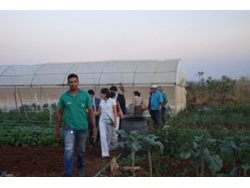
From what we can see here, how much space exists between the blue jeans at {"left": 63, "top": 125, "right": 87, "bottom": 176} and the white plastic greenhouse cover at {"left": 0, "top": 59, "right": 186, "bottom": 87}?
28.6ft

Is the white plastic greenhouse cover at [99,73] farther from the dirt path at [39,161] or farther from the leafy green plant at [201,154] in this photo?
the leafy green plant at [201,154]

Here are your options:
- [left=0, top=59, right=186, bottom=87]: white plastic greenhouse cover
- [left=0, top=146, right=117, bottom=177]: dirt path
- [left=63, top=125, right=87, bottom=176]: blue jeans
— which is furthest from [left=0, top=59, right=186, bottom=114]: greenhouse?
[left=63, top=125, right=87, bottom=176]: blue jeans

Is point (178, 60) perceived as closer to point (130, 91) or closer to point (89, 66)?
point (130, 91)

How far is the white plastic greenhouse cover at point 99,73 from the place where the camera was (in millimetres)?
13344

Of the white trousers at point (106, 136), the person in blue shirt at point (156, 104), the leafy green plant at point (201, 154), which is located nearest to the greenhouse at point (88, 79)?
the person in blue shirt at point (156, 104)

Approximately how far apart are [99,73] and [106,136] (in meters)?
8.15

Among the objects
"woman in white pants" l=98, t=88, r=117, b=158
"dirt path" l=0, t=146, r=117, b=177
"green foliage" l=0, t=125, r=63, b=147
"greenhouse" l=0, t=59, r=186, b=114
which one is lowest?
"dirt path" l=0, t=146, r=117, b=177

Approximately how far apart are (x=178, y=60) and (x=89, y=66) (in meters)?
3.59

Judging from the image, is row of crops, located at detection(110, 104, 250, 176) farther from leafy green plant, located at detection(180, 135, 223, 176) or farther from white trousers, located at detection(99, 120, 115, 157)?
white trousers, located at detection(99, 120, 115, 157)

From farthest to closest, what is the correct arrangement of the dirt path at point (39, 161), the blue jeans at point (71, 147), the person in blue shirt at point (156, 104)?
the person in blue shirt at point (156, 104) → the dirt path at point (39, 161) → the blue jeans at point (71, 147)

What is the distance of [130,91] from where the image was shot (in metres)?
13.7

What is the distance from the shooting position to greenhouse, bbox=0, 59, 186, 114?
1333 cm

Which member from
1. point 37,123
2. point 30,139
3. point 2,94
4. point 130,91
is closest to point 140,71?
point 130,91

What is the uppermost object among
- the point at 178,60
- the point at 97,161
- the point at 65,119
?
the point at 178,60
